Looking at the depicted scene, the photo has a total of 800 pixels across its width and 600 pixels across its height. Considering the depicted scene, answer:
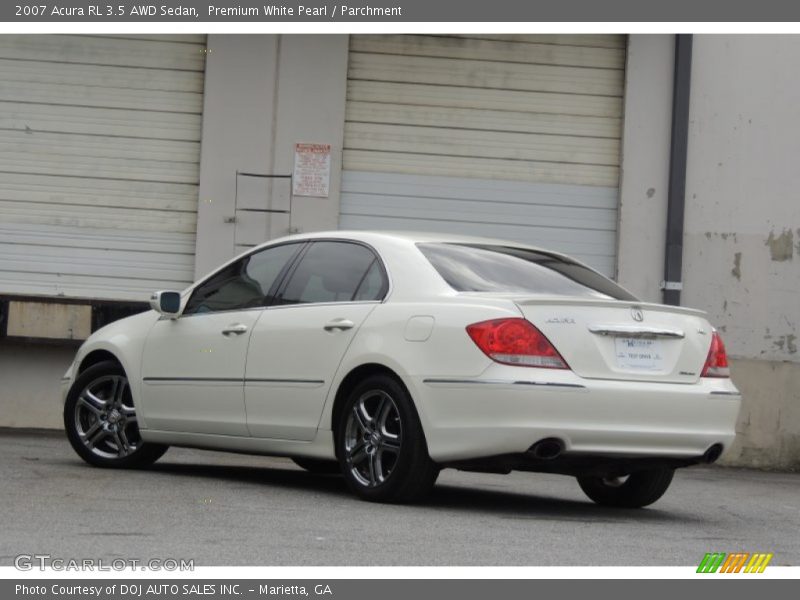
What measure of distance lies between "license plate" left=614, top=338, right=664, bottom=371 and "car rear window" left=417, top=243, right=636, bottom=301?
0.47m

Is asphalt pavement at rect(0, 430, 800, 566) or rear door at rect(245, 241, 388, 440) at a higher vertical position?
rear door at rect(245, 241, 388, 440)

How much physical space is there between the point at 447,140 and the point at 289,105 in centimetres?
161

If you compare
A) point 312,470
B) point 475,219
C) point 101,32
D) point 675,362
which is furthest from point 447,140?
point 675,362

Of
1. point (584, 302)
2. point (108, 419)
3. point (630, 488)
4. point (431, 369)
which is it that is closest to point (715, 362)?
point (584, 302)

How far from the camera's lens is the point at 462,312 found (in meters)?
7.73

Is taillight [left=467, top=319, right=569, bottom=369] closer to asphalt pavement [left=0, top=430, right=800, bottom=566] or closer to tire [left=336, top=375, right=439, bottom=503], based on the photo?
tire [left=336, top=375, right=439, bottom=503]

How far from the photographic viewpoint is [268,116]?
622 inches

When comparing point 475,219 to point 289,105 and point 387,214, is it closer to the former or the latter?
point 387,214

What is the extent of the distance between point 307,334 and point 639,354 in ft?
5.97

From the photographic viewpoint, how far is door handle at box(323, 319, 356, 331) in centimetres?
830

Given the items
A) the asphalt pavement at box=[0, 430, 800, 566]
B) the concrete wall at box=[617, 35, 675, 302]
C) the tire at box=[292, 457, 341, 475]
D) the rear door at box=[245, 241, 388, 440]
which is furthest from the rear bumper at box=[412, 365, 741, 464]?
the concrete wall at box=[617, 35, 675, 302]

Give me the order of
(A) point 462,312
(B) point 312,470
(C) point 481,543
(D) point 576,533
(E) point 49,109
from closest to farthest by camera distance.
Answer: (C) point 481,543 → (D) point 576,533 → (A) point 462,312 → (B) point 312,470 → (E) point 49,109

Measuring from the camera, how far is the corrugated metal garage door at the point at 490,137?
15.9 m

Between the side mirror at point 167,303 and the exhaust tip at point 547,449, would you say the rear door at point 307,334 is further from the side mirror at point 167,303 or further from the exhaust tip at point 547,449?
the exhaust tip at point 547,449
